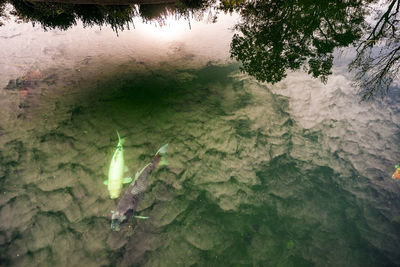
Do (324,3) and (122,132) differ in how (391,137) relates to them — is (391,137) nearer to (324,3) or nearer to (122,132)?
(122,132)

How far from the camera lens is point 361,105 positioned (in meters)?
4.08

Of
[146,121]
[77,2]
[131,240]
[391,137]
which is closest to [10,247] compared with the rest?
[131,240]

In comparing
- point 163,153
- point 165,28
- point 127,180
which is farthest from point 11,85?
point 165,28

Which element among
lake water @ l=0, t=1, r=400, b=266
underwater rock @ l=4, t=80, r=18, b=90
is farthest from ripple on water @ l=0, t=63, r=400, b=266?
underwater rock @ l=4, t=80, r=18, b=90

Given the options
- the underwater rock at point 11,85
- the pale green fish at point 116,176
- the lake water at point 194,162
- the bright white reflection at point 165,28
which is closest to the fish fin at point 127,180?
Answer: the pale green fish at point 116,176

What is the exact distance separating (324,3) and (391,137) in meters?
5.55

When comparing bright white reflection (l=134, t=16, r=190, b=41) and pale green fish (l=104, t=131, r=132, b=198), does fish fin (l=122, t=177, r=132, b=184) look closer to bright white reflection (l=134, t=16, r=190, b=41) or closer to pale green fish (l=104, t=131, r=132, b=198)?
pale green fish (l=104, t=131, r=132, b=198)

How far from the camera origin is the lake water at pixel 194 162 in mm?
2664

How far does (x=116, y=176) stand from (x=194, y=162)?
4.20ft

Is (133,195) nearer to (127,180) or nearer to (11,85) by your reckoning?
(127,180)

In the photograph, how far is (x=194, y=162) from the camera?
3.42 m

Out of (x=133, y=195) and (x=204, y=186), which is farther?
(x=204, y=186)

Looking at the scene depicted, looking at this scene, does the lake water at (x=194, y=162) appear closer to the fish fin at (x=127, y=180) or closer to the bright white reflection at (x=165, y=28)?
the fish fin at (x=127, y=180)

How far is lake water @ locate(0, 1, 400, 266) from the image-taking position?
8.74 feet
